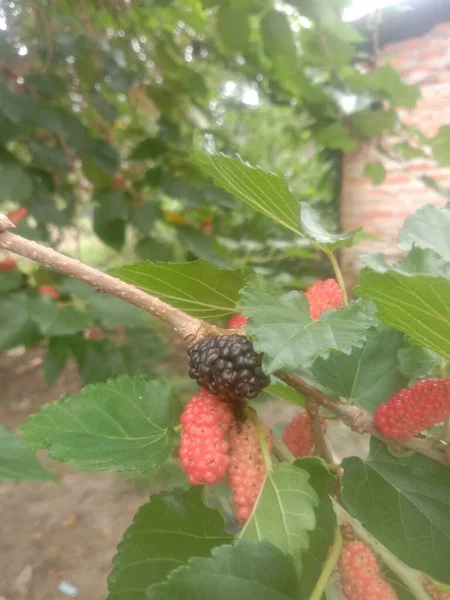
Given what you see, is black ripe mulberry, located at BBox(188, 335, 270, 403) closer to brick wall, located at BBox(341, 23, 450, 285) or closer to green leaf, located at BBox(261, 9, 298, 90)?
green leaf, located at BBox(261, 9, 298, 90)

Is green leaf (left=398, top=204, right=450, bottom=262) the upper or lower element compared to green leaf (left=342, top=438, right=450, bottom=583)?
upper

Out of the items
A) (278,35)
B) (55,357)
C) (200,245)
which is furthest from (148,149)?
(55,357)

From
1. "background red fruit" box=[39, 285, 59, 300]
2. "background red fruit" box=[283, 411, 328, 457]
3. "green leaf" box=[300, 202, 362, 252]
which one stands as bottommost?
"background red fruit" box=[39, 285, 59, 300]

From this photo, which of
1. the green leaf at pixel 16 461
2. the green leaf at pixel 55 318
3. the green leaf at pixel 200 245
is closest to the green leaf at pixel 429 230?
the green leaf at pixel 16 461

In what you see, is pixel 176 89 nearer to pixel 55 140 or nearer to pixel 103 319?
pixel 55 140

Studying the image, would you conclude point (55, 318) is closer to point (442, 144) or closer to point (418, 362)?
point (418, 362)

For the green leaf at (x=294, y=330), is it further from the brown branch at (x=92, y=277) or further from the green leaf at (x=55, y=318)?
the green leaf at (x=55, y=318)

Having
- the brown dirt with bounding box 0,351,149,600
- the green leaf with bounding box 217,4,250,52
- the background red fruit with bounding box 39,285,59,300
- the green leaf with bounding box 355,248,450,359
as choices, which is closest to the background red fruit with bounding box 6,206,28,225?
the background red fruit with bounding box 39,285,59,300
